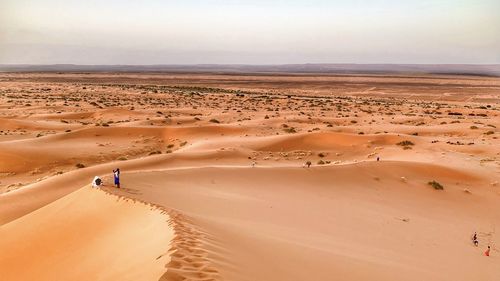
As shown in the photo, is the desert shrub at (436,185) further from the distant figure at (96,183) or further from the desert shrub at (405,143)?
the distant figure at (96,183)

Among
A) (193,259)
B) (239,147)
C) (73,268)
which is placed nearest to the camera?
(193,259)

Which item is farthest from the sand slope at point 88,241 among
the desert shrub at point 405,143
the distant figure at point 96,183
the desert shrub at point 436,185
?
the desert shrub at point 405,143

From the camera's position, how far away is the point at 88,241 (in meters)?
10.4

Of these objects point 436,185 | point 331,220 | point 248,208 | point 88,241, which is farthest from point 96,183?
point 436,185

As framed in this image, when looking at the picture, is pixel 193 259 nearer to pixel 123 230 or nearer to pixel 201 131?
pixel 123 230

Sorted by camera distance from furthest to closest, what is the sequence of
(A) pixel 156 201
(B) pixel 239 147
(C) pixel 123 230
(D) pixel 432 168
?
1. (B) pixel 239 147
2. (D) pixel 432 168
3. (A) pixel 156 201
4. (C) pixel 123 230

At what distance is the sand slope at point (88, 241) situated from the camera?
7.97 m

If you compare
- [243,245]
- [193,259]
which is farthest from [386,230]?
[193,259]

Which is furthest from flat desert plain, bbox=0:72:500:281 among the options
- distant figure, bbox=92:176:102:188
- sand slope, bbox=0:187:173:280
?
distant figure, bbox=92:176:102:188

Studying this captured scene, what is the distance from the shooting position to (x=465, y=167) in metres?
21.6

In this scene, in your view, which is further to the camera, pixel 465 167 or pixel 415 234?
pixel 465 167

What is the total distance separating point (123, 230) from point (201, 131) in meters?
23.0

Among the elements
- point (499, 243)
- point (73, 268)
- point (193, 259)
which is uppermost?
point (193, 259)

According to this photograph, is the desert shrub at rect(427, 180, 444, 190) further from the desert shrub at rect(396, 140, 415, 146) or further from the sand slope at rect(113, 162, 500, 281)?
the desert shrub at rect(396, 140, 415, 146)
